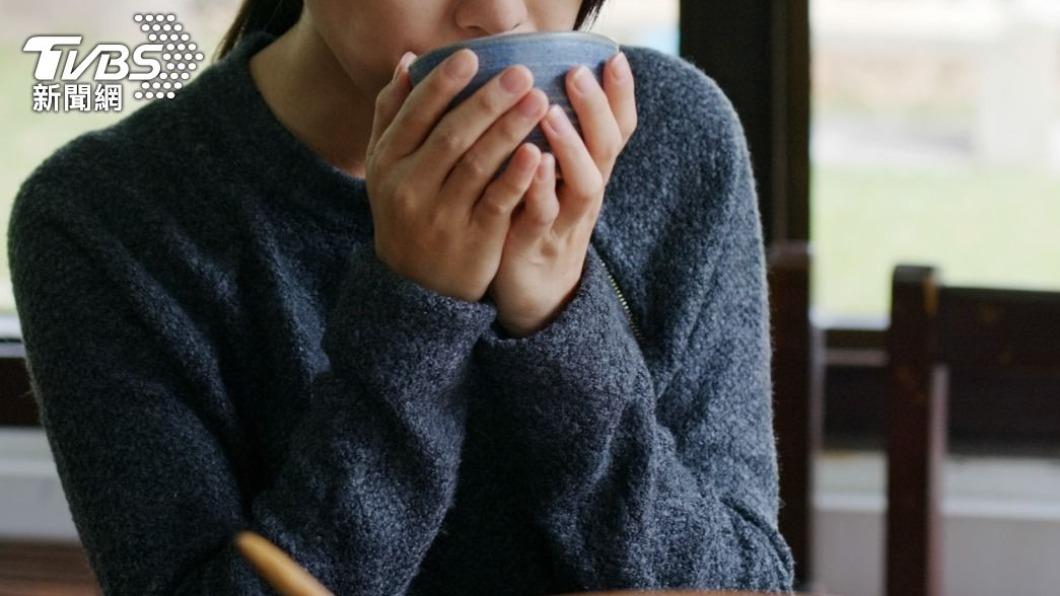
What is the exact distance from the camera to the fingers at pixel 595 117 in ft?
2.57

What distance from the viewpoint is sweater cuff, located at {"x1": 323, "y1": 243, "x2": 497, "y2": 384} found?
85 centimetres

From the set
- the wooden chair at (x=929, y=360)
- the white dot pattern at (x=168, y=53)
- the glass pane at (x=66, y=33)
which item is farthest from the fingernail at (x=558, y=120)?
the glass pane at (x=66, y=33)

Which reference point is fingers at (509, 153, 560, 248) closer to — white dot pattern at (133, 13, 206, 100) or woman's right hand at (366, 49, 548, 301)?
woman's right hand at (366, 49, 548, 301)

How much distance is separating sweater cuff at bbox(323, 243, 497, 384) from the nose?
161 mm

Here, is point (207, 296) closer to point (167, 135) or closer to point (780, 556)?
point (167, 135)

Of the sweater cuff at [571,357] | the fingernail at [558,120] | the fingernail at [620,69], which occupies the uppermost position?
the fingernail at [620,69]

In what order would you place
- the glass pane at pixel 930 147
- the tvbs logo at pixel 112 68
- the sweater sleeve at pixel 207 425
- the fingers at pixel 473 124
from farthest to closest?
the glass pane at pixel 930 147, the tvbs logo at pixel 112 68, the sweater sleeve at pixel 207 425, the fingers at pixel 473 124

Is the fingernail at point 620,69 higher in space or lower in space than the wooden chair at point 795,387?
higher

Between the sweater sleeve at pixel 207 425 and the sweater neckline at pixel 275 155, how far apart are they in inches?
4.7

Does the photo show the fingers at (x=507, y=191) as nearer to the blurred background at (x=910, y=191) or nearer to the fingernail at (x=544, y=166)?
the fingernail at (x=544, y=166)

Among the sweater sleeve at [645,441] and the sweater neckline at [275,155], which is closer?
the sweater sleeve at [645,441]

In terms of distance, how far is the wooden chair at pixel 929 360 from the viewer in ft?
4.12

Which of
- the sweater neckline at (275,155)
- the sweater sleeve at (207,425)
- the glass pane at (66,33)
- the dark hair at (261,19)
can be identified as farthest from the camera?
the glass pane at (66,33)

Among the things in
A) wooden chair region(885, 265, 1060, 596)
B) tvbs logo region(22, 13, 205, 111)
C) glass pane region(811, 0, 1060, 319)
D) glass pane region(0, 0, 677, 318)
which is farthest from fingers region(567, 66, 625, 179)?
glass pane region(811, 0, 1060, 319)
